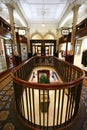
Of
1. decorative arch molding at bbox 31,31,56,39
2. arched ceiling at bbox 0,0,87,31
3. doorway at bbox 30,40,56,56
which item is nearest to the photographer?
arched ceiling at bbox 0,0,87,31

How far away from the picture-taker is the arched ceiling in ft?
19.7

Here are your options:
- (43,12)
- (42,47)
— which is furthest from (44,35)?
(43,12)

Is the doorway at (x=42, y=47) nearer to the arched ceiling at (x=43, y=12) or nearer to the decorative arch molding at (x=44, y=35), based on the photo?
the decorative arch molding at (x=44, y=35)

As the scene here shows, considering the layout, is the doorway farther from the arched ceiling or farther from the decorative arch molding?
the arched ceiling

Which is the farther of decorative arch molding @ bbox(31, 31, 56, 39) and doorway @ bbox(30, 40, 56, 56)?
doorway @ bbox(30, 40, 56, 56)

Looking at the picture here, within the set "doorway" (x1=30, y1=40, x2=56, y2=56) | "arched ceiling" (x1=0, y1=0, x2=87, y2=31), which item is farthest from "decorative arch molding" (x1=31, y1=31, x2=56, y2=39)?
"arched ceiling" (x1=0, y1=0, x2=87, y2=31)

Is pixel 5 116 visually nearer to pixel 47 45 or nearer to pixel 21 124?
pixel 21 124

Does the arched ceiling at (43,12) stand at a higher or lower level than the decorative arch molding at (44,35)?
higher

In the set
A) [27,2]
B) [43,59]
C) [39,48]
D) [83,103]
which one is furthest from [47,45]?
[83,103]

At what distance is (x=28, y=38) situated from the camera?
1106 cm

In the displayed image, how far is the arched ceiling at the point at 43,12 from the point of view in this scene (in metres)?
6.00

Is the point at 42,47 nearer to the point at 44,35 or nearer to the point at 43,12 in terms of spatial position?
the point at 44,35

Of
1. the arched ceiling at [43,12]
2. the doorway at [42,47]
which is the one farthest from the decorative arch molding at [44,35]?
the arched ceiling at [43,12]

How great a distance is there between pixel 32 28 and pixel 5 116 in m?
10.9
